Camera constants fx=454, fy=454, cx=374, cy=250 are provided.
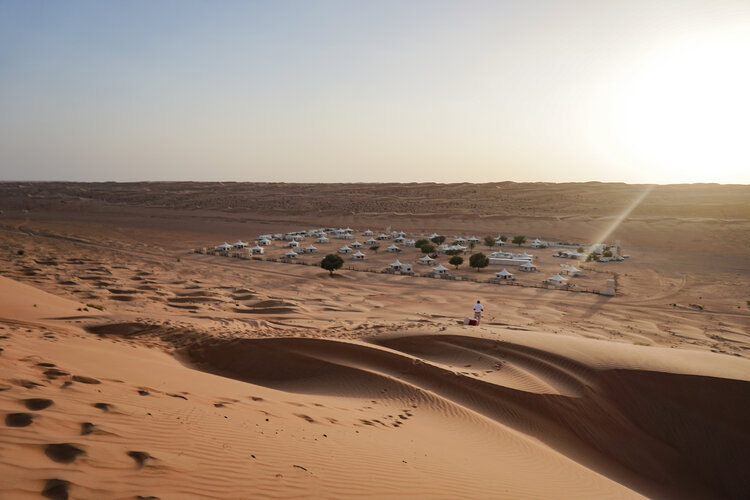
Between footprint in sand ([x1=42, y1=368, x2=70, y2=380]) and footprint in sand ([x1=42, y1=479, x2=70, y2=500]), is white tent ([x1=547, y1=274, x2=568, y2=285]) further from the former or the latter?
footprint in sand ([x1=42, y1=479, x2=70, y2=500])

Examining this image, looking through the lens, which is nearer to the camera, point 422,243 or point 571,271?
point 571,271

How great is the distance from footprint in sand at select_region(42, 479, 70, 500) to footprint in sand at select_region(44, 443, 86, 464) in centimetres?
35

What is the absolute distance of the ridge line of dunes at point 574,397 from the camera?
9.68m

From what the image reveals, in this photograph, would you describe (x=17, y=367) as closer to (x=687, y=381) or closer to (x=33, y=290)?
(x=33, y=290)

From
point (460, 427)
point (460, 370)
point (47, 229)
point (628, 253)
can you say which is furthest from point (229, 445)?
point (47, 229)

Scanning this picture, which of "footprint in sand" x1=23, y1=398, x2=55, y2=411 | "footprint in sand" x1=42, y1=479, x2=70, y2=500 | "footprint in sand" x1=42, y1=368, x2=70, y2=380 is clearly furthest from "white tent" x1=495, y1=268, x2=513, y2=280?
"footprint in sand" x1=42, y1=479, x2=70, y2=500

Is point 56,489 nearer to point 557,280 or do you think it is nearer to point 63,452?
point 63,452

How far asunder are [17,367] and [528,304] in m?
25.3

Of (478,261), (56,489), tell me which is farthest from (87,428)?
(478,261)

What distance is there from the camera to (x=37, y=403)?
16.6 ft

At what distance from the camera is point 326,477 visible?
4.98m

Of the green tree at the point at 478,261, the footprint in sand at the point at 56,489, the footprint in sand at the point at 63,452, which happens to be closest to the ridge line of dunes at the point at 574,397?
the footprint in sand at the point at 63,452

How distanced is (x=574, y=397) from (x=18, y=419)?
10659 mm

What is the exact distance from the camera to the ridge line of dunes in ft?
31.8
